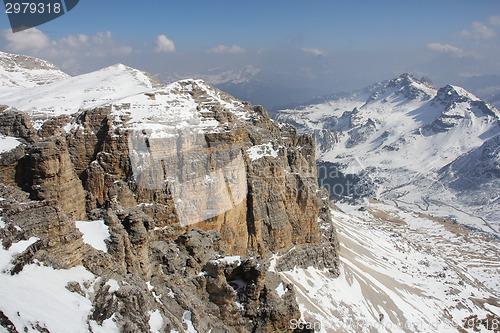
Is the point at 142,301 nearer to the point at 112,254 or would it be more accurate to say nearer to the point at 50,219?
the point at 112,254

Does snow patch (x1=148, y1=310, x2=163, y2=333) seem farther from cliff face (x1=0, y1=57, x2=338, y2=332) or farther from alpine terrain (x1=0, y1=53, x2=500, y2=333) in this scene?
cliff face (x1=0, y1=57, x2=338, y2=332)

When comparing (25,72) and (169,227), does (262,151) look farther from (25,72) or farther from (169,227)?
(25,72)

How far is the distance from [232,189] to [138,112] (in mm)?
18744

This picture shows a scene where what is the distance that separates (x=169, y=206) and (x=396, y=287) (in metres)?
68.2

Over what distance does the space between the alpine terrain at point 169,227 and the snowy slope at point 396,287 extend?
516mm

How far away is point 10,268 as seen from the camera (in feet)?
53.6

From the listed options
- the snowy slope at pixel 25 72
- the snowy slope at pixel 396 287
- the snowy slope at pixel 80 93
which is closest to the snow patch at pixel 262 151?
the snowy slope at pixel 80 93

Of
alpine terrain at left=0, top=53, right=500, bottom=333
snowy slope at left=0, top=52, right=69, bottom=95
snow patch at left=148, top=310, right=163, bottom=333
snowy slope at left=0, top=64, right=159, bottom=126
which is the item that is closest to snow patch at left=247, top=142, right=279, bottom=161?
alpine terrain at left=0, top=53, right=500, bottom=333

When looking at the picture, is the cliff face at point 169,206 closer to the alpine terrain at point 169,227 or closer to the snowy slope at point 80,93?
the alpine terrain at point 169,227

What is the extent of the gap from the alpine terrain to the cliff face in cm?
14

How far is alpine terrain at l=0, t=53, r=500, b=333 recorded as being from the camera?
19.1m

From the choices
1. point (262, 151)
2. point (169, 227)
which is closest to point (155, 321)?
point (169, 227)

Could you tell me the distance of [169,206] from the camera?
1773 inches

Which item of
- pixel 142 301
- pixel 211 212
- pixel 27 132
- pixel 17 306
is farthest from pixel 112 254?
pixel 211 212
